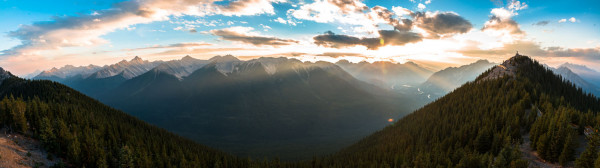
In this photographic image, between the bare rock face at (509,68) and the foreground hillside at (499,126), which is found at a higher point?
the bare rock face at (509,68)

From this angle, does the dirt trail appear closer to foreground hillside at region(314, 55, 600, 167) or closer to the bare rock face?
foreground hillside at region(314, 55, 600, 167)

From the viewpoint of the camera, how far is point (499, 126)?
358ft

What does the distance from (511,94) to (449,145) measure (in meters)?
58.4

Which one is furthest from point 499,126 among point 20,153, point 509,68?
point 20,153

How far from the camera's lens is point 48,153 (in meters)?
66.8

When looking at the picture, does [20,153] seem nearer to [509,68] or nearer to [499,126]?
[499,126]

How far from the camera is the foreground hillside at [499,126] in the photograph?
234 ft

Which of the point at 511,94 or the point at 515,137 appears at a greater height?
the point at 511,94

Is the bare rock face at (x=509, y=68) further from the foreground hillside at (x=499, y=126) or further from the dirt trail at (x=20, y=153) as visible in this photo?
the dirt trail at (x=20, y=153)

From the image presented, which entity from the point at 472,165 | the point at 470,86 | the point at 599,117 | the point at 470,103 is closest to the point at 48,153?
the point at 472,165

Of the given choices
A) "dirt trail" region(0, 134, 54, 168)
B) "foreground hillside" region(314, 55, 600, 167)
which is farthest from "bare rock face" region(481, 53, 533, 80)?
"dirt trail" region(0, 134, 54, 168)

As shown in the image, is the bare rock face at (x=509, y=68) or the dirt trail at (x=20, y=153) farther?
the bare rock face at (x=509, y=68)

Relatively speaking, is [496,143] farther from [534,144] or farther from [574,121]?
[574,121]

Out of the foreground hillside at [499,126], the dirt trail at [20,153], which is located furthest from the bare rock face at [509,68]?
the dirt trail at [20,153]
